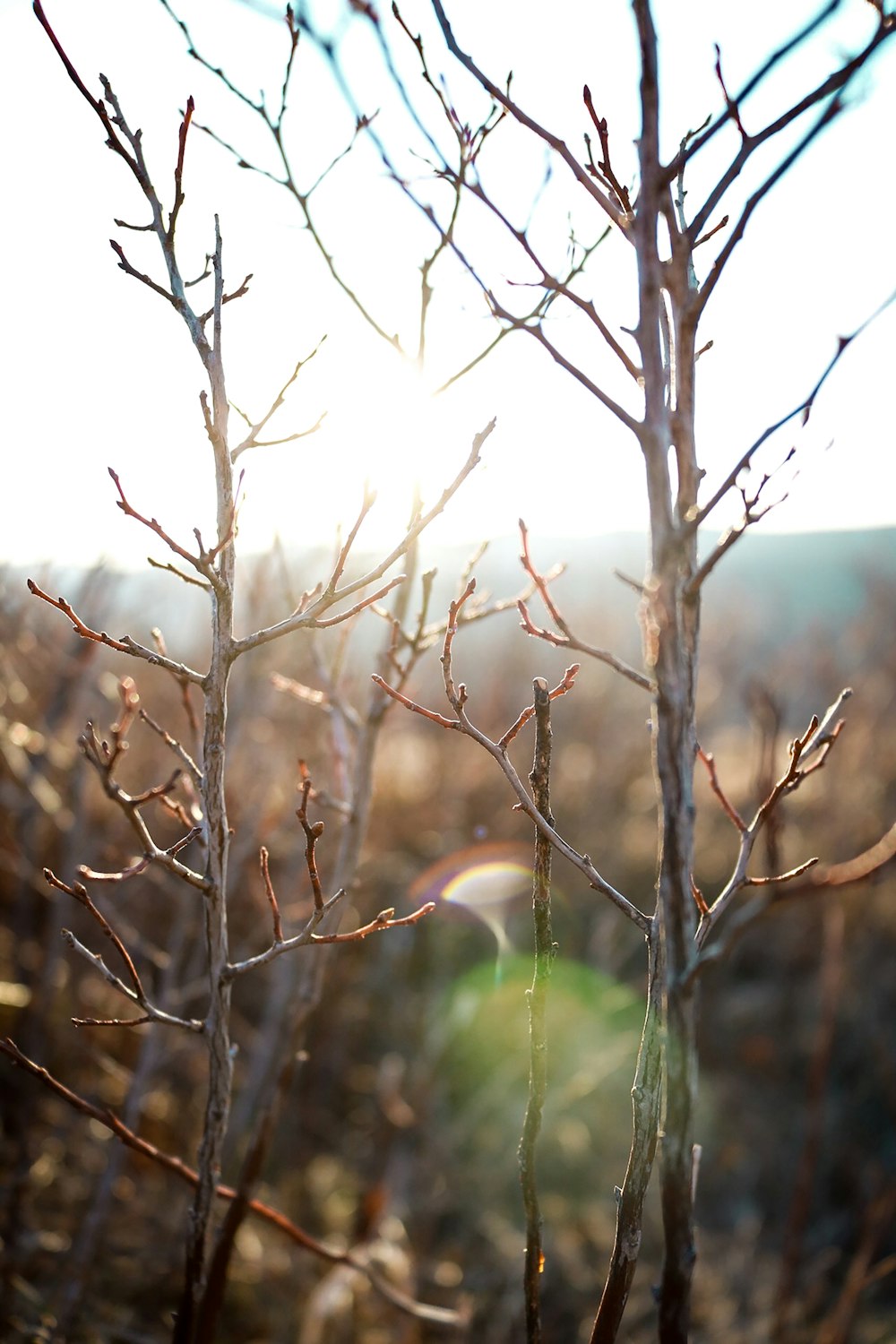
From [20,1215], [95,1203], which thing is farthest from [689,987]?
[20,1215]

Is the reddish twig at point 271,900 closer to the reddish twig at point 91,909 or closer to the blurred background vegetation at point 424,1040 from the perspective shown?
the reddish twig at point 91,909

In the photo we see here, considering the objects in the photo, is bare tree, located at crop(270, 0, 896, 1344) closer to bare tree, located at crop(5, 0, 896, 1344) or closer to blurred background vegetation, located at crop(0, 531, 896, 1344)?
bare tree, located at crop(5, 0, 896, 1344)

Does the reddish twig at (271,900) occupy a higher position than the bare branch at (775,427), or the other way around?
the bare branch at (775,427)

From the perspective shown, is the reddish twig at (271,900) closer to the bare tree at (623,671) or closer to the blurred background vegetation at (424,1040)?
the bare tree at (623,671)

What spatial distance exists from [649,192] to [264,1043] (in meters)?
3.67

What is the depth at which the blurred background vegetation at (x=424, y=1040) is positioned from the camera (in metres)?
3.42

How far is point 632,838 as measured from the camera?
9.59 meters

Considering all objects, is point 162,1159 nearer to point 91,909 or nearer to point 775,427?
point 91,909

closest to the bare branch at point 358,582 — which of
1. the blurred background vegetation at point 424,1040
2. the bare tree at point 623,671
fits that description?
the bare tree at point 623,671

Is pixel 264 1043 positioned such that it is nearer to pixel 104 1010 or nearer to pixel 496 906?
pixel 104 1010

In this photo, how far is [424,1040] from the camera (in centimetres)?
533

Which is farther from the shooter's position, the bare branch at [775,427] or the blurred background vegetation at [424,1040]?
the blurred background vegetation at [424,1040]

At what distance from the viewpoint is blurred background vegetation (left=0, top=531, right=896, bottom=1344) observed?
3420 mm

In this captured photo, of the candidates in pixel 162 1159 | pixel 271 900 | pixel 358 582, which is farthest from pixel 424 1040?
pixel 358 582
